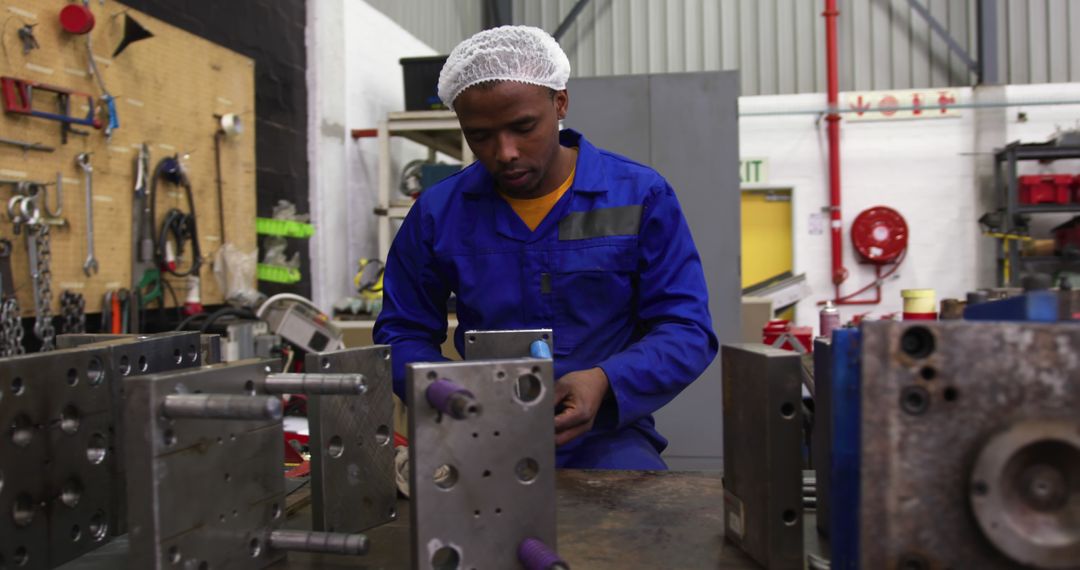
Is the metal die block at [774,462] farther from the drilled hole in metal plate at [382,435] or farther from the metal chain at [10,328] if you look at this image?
the metal chain at [10,328]

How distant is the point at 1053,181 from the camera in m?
4.59

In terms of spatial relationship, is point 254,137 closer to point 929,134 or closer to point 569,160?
point 569,160

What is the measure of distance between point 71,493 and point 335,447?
272 millimetres

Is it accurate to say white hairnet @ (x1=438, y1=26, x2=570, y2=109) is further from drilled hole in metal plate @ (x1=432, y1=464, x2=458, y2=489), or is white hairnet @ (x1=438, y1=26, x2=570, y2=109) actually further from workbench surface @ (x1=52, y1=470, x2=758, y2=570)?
drilled hole in metal plate @ (x1=432, y1=464, x2=458, y2=489)

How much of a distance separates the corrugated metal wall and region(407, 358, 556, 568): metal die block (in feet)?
15.1

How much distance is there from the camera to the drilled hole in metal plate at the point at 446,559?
2.28 feet

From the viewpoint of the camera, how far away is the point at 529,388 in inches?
28.8

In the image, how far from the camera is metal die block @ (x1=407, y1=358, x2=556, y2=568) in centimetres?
68

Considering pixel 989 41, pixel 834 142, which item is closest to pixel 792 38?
pixel 834 142

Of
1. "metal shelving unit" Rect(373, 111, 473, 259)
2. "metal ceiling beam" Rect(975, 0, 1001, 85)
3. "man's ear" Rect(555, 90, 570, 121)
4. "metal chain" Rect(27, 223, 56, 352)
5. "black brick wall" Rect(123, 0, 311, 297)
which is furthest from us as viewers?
"metal ceiling beam" Rect(975, 0, 1001, 85)

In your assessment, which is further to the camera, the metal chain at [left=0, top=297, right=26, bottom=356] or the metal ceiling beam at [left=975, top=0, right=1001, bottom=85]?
the metal ceiling beam at [left=975, top=0, right=1001, bottom=85]

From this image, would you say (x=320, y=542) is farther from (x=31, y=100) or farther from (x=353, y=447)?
(x=31, y=100)

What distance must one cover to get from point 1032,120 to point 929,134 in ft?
2.06

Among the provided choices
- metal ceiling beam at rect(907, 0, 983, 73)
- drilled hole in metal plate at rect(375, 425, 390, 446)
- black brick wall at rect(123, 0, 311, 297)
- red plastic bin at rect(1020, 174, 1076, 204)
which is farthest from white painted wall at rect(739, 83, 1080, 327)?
drilled hole in metal plate at rect(375, 425, 390, 446)
